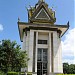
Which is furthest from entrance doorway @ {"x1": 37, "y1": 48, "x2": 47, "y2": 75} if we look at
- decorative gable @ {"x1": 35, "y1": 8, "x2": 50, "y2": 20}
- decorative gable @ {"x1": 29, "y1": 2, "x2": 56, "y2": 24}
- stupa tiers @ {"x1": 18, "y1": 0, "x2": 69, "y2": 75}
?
Result: decorative gable @ {"x1": 35, "y1": 8, "x2": 50, "y2": 20}

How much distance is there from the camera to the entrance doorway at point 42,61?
26875 millimetres

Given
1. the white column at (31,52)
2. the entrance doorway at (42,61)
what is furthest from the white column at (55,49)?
the white column at (31,52)

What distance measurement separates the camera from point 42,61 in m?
27.3

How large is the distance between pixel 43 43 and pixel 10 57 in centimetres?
849

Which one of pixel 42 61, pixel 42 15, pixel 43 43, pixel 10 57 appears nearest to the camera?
pixel 10 57

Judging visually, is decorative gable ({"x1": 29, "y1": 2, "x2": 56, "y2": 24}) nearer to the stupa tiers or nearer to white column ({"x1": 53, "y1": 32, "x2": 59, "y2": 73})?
the stupa tiers

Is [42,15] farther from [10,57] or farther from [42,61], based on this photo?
[10,57]

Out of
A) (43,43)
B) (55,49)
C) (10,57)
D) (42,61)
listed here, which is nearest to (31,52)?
(42,61)

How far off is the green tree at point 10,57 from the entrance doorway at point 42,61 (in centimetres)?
603

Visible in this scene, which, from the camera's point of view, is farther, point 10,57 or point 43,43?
point 43,43

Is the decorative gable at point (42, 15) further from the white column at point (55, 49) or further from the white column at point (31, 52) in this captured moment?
the white column at point (55, 49)

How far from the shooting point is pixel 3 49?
2098 cm

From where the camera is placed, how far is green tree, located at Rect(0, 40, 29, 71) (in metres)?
20.7

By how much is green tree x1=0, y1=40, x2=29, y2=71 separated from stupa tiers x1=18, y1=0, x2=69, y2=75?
467 cm
